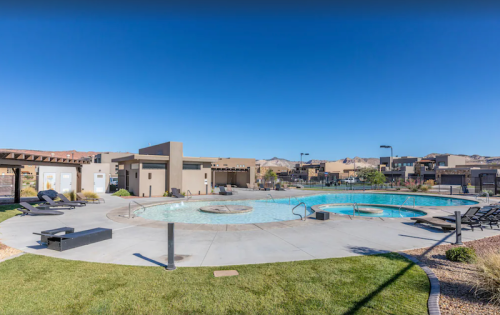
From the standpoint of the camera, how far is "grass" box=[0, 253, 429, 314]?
156 inches

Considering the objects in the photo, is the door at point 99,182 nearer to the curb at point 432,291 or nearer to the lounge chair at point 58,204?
the lounge chair at point 58,204

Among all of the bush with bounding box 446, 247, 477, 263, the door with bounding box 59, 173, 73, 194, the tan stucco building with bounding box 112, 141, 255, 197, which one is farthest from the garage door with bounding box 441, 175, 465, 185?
the door with bounding box 59, 173, 73, 194

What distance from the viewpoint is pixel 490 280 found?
4113mm

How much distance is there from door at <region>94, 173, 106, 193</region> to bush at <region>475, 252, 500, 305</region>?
26.8 meters

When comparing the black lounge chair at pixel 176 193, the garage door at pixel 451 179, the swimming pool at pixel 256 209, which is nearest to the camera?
the swimming pool at pixel 256 209

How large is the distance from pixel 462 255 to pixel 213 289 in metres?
5.76

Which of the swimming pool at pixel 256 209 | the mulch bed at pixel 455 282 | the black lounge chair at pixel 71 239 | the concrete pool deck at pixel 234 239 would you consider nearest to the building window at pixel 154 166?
the swimming pool at pixel 256 209

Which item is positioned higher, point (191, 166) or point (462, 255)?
point (191, 166)

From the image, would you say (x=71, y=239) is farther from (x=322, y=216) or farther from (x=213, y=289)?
(x=322, y=216)

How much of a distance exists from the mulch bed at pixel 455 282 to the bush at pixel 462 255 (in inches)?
5.6

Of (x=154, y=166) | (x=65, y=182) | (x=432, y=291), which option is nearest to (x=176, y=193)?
(x=154, y=166)

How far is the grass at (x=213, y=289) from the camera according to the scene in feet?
13.0

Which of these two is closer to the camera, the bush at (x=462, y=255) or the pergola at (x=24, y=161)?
the bush at (x=462, y=255)

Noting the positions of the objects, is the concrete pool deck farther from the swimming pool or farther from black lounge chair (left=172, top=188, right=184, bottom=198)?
black lounge chair (left=172, top=188, right=184, bottom=198)
